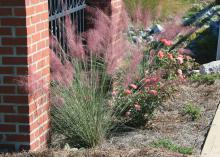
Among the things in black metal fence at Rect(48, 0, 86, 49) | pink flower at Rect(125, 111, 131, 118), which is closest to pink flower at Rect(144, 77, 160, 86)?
pink flower at Rect(125, 111, 131, 118)

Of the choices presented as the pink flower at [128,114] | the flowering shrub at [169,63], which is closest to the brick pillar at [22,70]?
the pink flower at [128,114]

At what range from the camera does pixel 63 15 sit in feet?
19.6

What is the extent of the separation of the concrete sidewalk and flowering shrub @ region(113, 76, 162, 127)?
65 centimetres

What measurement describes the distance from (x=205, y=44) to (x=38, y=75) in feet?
19.6

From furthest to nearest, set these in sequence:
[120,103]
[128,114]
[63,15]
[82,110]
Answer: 1. [63,15]
2. [128,114]
3. [120,103]
4. [82,110]

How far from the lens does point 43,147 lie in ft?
15.7

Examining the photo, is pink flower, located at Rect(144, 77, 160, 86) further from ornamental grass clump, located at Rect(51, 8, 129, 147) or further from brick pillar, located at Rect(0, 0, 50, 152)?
brick pillar, located at Rect(0, 0, 50, 152)

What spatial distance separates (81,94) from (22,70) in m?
0.64

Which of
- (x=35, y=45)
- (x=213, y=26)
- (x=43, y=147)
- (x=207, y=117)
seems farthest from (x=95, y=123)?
(x=213, y=26)

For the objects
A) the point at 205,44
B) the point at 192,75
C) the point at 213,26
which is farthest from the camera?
the point at 213,26

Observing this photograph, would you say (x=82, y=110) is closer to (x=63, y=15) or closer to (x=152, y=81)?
(x=152, y=81)

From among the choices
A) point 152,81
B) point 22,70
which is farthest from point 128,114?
point 22,70

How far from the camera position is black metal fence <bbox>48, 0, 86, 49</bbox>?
6.03m

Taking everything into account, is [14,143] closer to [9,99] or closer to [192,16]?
[9,99]
